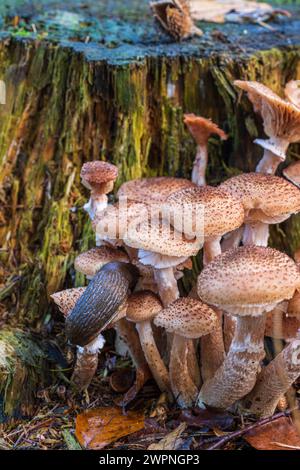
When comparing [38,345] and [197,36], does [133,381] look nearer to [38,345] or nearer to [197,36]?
[38,345]

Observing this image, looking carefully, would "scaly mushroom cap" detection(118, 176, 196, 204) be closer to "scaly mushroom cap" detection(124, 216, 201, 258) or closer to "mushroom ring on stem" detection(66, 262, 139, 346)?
"scaly mushroom cap" detection(124, 216, 201, 258)

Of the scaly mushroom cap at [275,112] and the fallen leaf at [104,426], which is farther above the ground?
the scaly mushroom cap at [275,112]

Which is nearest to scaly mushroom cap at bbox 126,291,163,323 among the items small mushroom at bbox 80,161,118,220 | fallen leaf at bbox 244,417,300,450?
small mushroom at bbox 80,161,118,220

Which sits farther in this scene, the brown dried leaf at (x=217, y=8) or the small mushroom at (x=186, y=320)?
the brown dried leaf at (x=217, y=8)

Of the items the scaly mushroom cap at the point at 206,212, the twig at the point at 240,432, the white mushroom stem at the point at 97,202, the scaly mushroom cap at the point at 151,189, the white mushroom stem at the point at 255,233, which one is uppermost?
the scaly mushroom cap at the point at 206,212

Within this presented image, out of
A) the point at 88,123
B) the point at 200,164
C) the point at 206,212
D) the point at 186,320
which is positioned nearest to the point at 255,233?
the point at 206,212

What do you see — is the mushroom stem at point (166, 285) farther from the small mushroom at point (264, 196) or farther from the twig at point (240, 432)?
the twig at point (240, 432)

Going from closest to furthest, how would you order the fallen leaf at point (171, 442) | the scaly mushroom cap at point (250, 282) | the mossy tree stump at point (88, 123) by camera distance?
the scaly mushroom cap at point (250, 282)
the fallen leaf at point (171, 442)
the mossy tree stump at point (88, 123)

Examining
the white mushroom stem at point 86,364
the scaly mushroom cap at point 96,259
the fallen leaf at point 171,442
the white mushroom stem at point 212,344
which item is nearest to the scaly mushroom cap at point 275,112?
the white mushroom stem at point 212,344
